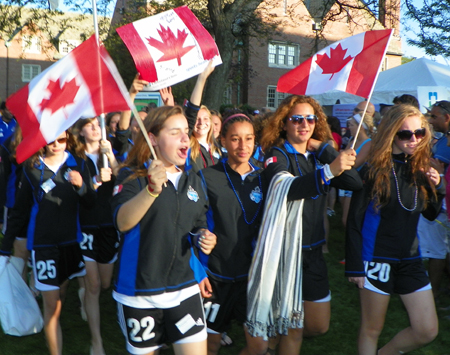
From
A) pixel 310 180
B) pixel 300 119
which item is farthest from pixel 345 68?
pixel 310 180

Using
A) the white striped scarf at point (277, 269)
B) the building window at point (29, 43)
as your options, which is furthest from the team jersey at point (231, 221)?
the building window at point (29, 43)

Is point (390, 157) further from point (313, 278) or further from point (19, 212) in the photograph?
point (19, 212)

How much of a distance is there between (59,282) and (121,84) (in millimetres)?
1887

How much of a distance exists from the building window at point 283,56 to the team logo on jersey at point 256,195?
109 ft

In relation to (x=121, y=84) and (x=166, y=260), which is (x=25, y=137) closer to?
(x=121, y=84)

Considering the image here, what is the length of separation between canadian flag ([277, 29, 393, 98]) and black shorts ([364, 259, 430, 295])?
126 cm

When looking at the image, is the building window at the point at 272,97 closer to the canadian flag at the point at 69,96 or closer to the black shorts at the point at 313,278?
the black shorts at the point at 313,278

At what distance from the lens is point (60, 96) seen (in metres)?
3.15

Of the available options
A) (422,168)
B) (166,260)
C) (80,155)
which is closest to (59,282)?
(80,155)

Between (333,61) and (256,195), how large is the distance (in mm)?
1403

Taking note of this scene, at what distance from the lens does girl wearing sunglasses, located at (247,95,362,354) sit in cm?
329

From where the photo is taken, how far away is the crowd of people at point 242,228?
9.50 ft

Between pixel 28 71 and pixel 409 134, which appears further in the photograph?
pixel 28 71

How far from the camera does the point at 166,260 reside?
115 inches
